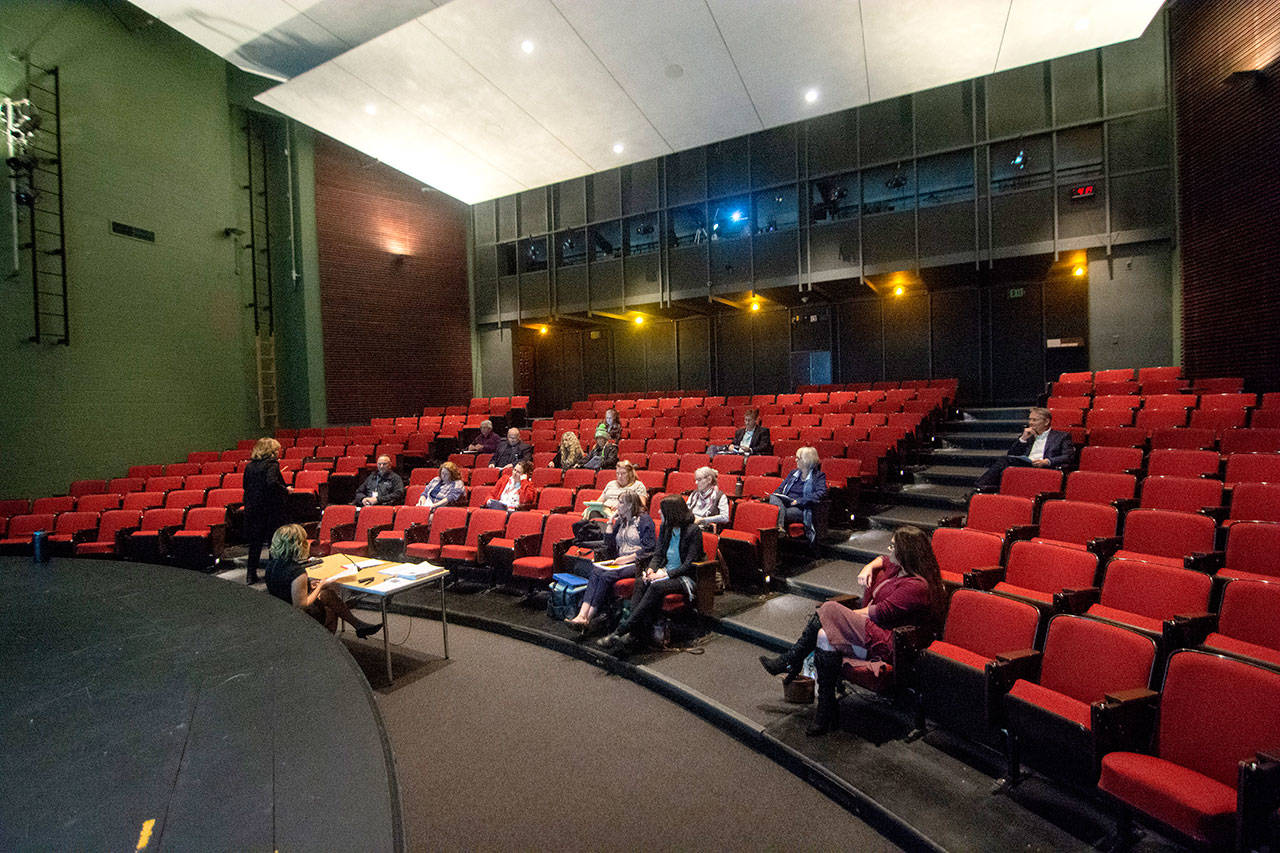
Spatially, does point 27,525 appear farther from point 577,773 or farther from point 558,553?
point 577,773

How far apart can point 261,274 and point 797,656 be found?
10.9 m

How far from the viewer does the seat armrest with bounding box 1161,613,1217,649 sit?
2359mm

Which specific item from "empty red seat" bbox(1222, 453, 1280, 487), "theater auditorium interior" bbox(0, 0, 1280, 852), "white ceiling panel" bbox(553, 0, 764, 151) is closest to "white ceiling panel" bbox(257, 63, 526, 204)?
"theater auditorium interior" bbox(0, 0, 1280, 852)

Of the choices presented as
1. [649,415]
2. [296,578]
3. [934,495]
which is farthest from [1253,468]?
[649,415]

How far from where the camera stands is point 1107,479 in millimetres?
4105

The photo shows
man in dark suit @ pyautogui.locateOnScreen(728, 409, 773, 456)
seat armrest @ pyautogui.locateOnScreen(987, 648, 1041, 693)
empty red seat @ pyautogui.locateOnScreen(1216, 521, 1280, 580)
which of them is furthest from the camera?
man in dark suit @ pyautogui.locateOnScreen(728, 409, 773, 456)

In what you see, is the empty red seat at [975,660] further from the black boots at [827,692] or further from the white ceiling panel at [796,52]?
the white ceiling panel at [796,52]

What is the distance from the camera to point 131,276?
862cm

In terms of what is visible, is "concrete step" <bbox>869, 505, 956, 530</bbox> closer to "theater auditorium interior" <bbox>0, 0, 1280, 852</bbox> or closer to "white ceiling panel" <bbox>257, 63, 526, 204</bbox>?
"theater auditorium interior" <bbox>0, 0, 1280, 852</bbox>

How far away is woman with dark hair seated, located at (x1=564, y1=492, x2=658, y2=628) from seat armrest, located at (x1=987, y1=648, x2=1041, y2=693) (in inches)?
84.6

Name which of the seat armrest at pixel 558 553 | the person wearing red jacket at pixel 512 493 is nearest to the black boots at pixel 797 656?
the seat armrest at pixel 558 553

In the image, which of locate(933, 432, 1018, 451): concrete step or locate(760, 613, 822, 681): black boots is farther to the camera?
locate(933, 432, 1018, 451): concrete step

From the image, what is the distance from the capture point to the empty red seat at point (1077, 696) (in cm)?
196

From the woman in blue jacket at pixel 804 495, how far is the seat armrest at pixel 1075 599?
6.32 ft
